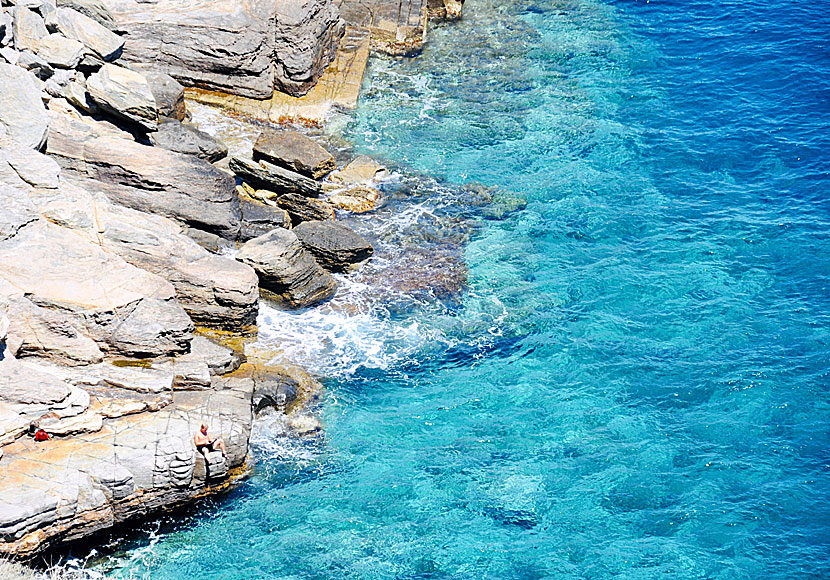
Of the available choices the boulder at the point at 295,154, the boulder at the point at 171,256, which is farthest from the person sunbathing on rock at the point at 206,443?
the boulder at the point at 295,154

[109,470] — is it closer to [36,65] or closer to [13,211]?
[13,211]

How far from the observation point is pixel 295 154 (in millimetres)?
32938

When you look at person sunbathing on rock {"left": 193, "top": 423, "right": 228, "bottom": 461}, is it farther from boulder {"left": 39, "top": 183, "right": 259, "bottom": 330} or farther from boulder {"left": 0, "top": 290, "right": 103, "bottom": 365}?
boulder {"left": 39, "top": 183, "right": 259, "bottom": 330}

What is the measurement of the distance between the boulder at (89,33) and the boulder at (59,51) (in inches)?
50.3

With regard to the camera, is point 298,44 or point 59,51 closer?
point 59,51

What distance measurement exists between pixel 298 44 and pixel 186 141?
28.9 feet

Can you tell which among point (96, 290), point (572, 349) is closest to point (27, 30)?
Answer: point (96, 290)

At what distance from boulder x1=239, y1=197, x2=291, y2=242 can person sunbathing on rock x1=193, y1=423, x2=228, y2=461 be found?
9.52 meters

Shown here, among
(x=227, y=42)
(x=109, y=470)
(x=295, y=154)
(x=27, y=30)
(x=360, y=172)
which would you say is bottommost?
(x=109, y=470)

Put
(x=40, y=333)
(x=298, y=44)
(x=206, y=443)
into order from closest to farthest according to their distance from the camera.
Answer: (x=206, y=443), (x=40, y=333), (x=298, y=44)

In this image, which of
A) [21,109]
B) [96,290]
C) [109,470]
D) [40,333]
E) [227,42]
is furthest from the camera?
[227,42]

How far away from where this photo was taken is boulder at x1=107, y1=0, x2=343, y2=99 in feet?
116

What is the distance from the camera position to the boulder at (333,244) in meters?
29.4

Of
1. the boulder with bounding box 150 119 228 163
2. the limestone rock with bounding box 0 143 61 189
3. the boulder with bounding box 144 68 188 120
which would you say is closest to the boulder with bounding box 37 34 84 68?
the boulder with bounding box 144 68 188 120
